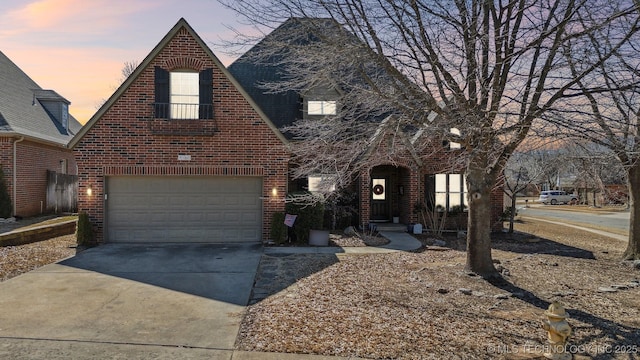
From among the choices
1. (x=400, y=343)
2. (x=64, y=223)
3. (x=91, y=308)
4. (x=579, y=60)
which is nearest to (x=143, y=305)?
(x=91, y=308)

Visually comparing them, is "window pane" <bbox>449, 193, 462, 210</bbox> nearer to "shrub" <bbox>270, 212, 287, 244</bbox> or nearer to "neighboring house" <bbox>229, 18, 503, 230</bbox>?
"neighboring house" <bbox>229, 18, 503, 230</bbox>

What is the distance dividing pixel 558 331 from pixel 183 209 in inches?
394

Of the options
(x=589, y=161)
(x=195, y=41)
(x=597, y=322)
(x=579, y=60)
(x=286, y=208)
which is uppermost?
(x=195, y=41)

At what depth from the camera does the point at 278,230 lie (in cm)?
1151

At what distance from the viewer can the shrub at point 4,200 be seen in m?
14.7

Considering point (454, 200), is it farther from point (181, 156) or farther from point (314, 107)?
point (181, 156)

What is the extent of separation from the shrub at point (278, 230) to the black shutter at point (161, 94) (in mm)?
4481

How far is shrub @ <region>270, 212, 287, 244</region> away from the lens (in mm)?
11508

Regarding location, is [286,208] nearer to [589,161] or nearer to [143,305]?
[143,305]

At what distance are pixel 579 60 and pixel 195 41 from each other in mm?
9736

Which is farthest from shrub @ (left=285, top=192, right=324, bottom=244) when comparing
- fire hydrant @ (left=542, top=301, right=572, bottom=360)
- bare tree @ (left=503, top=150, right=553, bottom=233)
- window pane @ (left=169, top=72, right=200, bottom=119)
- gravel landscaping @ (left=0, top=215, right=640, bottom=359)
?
fire hydrant @ (left=542, top=301, right=572, bottom=360)

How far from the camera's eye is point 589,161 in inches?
395

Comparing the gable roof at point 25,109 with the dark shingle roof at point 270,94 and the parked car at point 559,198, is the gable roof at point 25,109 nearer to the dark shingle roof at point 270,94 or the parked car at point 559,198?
the dark shingle roof at point 270,94

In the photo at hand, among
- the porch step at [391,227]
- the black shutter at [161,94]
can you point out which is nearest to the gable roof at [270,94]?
the black shutter at [161,94]
